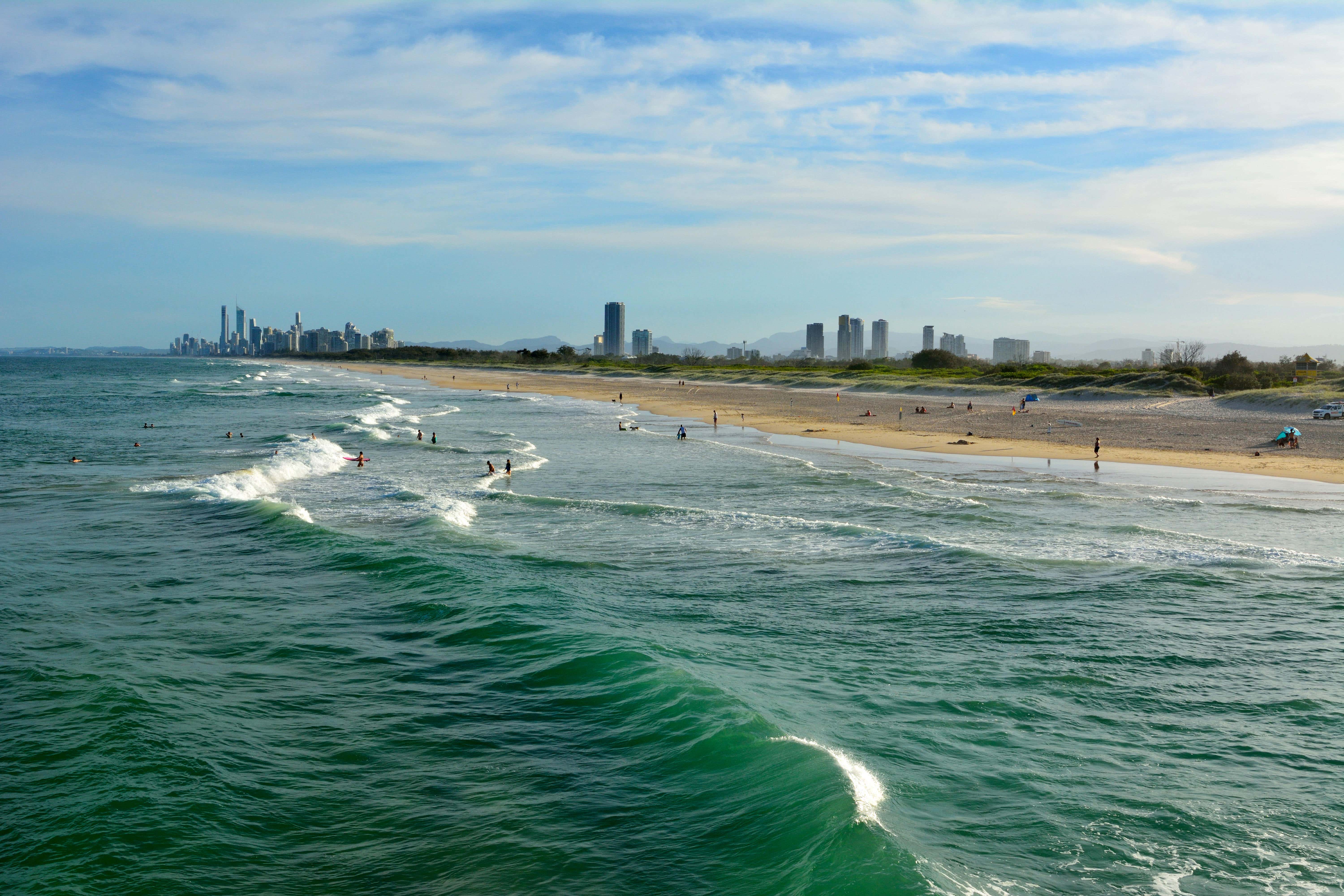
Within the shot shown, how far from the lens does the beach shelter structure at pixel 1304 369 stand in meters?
60.2

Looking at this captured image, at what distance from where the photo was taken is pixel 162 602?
14.1 metres

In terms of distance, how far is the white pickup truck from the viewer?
139 ft

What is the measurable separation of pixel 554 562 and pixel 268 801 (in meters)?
9.11

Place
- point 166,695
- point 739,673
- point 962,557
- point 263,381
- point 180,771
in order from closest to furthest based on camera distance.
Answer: point 180,771 < point 166,695 < point 739,673 < point 962,557 < point 263,381

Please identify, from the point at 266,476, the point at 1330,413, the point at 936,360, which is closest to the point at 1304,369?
the point at 1330,413

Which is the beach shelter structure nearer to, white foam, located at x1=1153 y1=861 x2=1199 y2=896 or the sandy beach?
the sandy beach

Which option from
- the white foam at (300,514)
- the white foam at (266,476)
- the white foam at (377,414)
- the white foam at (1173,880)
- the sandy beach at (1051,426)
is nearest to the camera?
the white foam at (1173,880)

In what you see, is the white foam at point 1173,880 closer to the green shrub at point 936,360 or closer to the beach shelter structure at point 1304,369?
the beach shelter structure at point 1304,369

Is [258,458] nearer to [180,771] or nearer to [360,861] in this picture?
[180,771]

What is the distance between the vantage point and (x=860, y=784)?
823 centimetres

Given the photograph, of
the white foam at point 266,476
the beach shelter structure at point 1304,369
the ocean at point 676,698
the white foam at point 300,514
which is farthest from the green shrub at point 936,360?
the white foam at point 300,514

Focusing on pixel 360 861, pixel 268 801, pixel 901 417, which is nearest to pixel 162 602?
pixel 268 801

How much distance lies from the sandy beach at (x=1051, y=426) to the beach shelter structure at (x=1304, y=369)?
36.5 feet

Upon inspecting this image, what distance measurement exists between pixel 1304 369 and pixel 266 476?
76.3 metres
